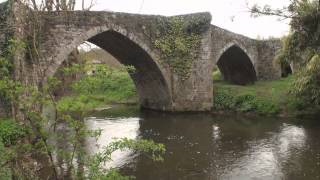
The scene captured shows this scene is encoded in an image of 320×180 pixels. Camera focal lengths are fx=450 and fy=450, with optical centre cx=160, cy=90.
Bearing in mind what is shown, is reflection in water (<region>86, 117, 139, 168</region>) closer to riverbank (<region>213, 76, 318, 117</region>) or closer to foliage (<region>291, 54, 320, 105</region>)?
riverbank (<region>213, 76, 318, 117</region>)

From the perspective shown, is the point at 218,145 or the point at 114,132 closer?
the point at 218,145

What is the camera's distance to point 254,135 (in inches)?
579

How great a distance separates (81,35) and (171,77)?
5.45 meters

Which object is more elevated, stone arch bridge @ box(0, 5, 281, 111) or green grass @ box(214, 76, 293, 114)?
stone arch bridge @ box(0, 5, 281, 111)

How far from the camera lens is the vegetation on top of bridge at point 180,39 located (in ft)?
64.0

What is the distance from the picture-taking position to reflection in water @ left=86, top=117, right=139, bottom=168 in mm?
11469

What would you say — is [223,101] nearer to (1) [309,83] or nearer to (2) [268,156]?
(1) [309,83]

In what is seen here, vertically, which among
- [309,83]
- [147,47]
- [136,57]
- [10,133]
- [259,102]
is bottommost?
[259,102]

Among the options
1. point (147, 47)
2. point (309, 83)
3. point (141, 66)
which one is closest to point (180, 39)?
point (147, 47)

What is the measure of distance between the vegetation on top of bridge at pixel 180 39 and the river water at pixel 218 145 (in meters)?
2.28

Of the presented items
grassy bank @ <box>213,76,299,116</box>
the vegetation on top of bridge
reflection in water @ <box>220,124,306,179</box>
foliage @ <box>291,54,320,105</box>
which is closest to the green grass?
grassy bank @ <box>213,76,299,116</box>

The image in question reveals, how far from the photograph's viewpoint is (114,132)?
15.9 meters

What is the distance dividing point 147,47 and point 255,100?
17.6 feet

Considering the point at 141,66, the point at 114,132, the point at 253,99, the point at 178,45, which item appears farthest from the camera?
the point at 141,66
